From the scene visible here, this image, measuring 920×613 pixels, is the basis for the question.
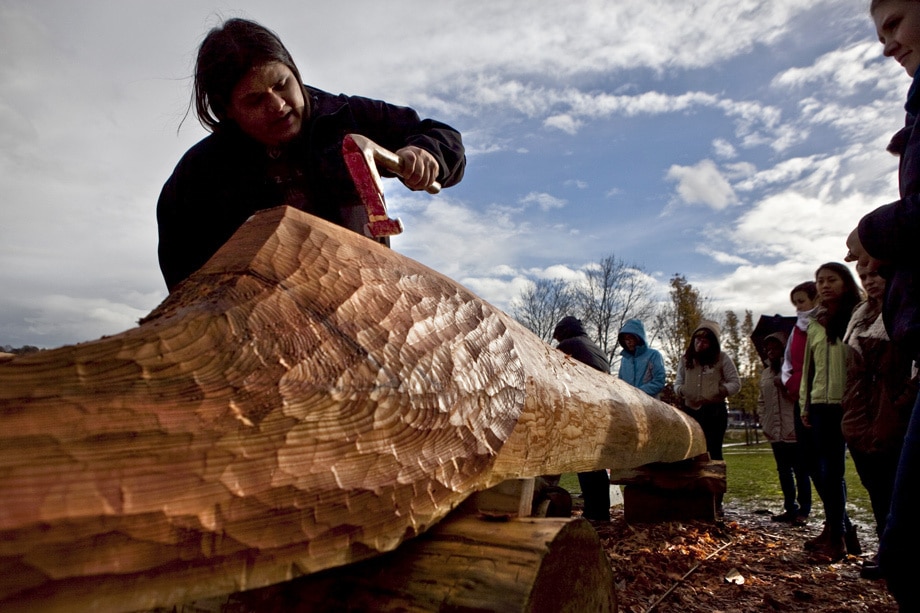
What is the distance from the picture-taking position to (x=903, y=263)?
1530mm

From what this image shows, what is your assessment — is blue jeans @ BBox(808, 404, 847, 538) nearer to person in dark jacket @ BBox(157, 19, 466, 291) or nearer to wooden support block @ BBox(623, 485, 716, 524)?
wooden support block @ BBox(623, 485, 716, 524)

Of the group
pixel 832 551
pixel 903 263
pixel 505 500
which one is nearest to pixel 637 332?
pixel 832 551

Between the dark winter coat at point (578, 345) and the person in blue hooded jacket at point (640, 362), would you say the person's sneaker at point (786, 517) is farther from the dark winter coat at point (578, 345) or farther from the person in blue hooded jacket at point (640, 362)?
the dark winter coat at point (578, 345)

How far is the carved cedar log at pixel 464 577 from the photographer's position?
2.54 feet

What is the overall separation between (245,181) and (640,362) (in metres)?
4.65

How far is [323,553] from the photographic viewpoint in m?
0.67

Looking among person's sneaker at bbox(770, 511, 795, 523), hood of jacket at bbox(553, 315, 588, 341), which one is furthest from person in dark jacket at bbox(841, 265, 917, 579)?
hood of jacket at bbox(553, 315, 588, 341)

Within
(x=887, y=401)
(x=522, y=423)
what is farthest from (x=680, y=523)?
(x=522, y=423)

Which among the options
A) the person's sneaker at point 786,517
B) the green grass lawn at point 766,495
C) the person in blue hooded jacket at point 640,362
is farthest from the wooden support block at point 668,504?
the person in blue hooded jacket at point 640,362

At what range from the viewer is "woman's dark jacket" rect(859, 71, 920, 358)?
1.45 metres

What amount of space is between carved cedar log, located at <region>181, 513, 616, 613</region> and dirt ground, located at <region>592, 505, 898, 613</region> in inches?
68.5

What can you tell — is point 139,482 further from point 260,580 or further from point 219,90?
point 219,90

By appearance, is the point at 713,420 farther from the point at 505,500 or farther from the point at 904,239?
the point at 505,500

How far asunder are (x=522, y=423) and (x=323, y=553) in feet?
1.81
